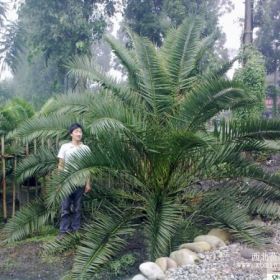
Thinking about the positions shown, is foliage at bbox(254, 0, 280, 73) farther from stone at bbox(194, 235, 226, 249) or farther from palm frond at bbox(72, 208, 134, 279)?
palm frond at bbox(72, 208, 134, 279)

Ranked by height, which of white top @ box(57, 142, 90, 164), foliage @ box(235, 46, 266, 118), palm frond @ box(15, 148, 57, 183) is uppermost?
foliage @ box(235, 46, 266, 118)

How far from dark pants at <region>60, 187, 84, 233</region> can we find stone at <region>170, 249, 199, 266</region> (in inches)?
60.9

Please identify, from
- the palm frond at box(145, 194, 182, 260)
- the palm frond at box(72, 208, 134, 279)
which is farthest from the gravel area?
the palm frond at box(72, 208, 134, 279)

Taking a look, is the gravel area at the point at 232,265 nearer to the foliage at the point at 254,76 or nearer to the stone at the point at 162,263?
the stone at the point at 162,263

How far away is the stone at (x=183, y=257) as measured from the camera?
15.3 ft

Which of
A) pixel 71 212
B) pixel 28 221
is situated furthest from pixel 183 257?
pixel 28 221

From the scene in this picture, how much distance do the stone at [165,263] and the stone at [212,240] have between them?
0.69 m

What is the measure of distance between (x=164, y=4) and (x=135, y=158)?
14182mm

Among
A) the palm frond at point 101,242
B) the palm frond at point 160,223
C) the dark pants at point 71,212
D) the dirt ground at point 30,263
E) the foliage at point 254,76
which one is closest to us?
the palm frond at point 101,242

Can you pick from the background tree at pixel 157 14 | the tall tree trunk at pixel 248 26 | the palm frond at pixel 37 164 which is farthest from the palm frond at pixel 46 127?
the background tree at pixel 157 14

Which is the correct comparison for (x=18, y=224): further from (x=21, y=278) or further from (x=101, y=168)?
(x=101, y=168)

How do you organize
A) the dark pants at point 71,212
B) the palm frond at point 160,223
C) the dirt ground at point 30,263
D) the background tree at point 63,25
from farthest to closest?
the background tree at point 63,25 → the dark pants at point 71,212 → the dirt ground at point 30,263 → the palm frond at point 160,223

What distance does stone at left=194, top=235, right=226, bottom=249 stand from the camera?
512 cm

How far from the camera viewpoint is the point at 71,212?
19.0 ft
